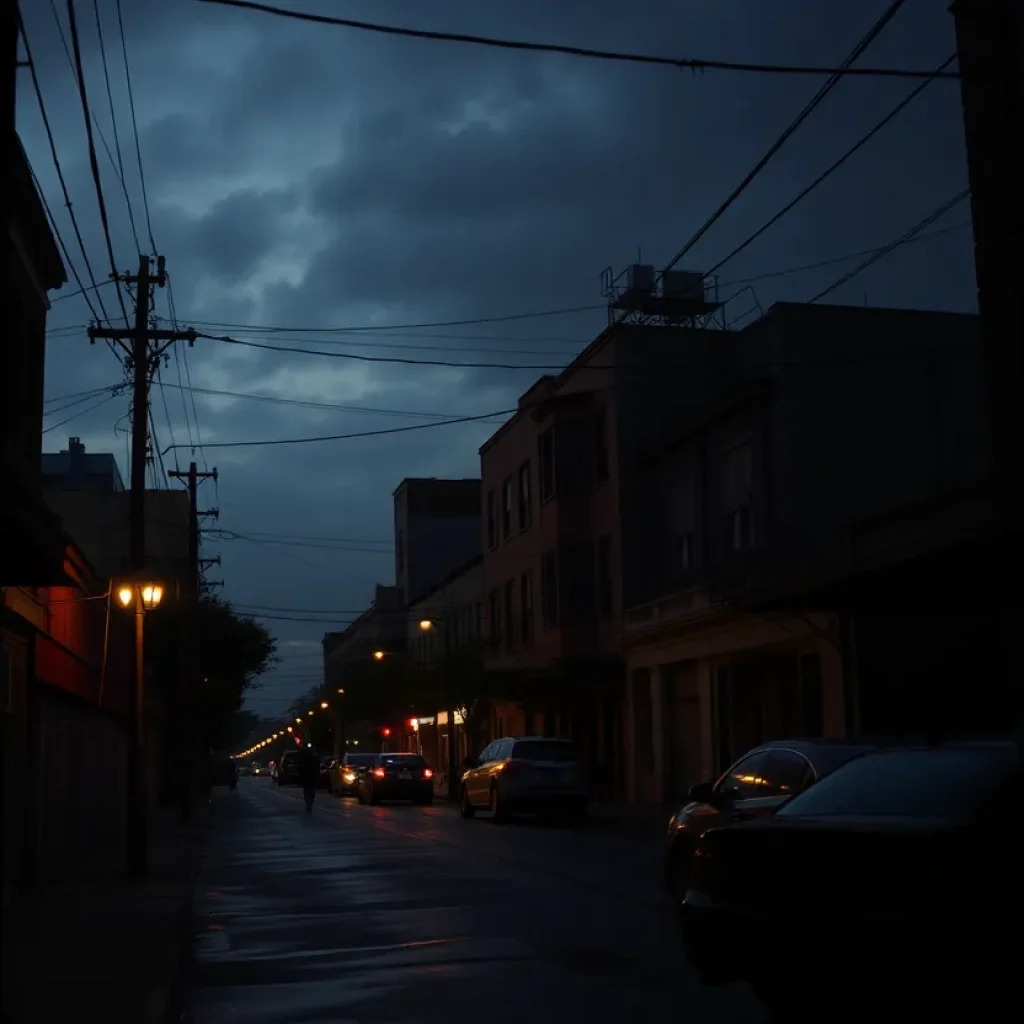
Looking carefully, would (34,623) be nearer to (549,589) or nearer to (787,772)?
(787,772)

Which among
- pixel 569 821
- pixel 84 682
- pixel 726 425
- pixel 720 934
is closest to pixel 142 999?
pixel 720 934

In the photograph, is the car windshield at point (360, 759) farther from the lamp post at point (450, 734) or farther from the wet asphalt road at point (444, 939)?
the wet asphalt road at point (444, 939)

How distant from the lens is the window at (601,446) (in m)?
40.0

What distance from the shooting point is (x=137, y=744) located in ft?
63.7

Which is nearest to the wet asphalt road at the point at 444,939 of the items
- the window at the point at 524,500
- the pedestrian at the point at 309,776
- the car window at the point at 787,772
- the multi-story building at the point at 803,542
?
the car window at the point at 787,772

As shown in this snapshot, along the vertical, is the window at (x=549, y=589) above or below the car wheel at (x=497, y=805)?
above

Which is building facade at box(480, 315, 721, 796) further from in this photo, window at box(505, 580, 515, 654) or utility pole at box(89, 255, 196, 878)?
utility pole at box(89, 255, 196, 878)

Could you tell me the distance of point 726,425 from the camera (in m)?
33.9

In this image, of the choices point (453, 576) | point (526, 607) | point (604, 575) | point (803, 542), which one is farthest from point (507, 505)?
point (803, 542)

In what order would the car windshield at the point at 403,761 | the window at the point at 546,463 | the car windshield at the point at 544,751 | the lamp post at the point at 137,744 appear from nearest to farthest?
the lamp post at the point at 137,744, the car windshield at the point at 544,751, the window at the point at 546,463, the car windshield at the point at 403,761

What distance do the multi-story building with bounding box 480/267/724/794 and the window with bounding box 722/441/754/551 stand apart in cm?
431

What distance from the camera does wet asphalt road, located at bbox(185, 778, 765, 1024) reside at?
9.28m

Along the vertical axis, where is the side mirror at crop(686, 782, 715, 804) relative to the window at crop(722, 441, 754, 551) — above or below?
below

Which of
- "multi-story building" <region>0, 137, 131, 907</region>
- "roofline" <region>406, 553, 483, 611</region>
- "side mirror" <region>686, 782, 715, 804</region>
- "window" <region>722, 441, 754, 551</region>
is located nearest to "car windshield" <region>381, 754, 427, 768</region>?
"roofline" <region>406, 553, 483, 611</region>
